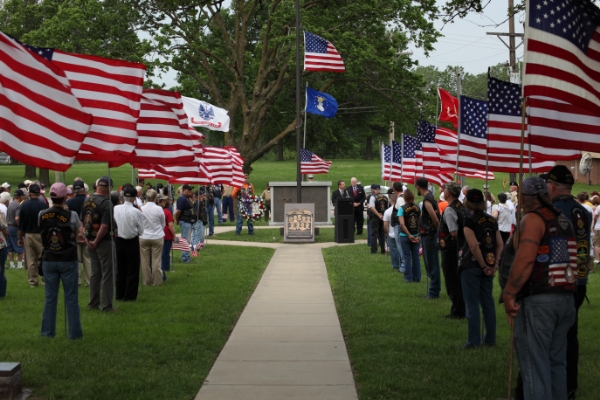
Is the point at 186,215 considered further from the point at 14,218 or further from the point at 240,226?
the point at 240,226

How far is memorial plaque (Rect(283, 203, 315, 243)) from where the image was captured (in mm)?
27844

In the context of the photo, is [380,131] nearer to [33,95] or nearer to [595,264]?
[595,264]

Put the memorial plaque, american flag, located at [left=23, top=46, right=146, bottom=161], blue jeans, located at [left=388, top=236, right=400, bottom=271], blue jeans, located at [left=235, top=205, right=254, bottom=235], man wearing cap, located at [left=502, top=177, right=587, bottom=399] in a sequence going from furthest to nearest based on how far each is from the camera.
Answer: blue jeans, located at [left=235, top=205, right=254, bottom=235] < the memorial plaque < blue jeans, located at [left=388, top=236, right=400, bottom=271] < american flag, located at [left=23, top=46, right=146, bottom=161] < man wearing cap, located at [left=502, top=177, right=587, bottom=399]

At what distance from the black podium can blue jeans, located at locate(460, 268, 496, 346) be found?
17.1 metres

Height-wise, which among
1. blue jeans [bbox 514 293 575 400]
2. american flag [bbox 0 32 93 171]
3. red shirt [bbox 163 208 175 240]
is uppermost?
american flag [bbox 0 32 93 171]

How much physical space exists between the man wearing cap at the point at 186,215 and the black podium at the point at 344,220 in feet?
22.8

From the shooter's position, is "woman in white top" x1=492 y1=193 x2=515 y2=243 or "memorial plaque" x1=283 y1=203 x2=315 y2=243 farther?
"memorial plaque" x1=283 y1=203 x2=315 y2=243

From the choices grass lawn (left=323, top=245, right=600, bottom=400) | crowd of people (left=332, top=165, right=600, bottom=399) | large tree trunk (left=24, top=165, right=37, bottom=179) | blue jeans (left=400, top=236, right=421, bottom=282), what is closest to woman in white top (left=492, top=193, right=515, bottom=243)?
grass lawn (left=323, top=245, right=600, bottom=400)

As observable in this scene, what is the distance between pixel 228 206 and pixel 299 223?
11.0 metres

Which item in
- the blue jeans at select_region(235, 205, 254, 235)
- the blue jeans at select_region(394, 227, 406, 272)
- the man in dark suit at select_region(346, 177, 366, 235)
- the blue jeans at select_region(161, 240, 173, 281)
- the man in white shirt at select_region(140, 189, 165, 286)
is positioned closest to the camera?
the man in white shirt at select_region(140, 189, 165, 286)

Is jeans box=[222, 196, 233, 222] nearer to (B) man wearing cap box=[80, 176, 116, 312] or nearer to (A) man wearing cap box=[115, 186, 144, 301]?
(A) man wearing cap box=[115, 186, 144, 301]

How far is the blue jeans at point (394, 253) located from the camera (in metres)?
19.3

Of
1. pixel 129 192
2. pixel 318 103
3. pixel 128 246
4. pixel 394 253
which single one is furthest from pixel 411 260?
pixel 318 103

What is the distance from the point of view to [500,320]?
12711 millimetres
